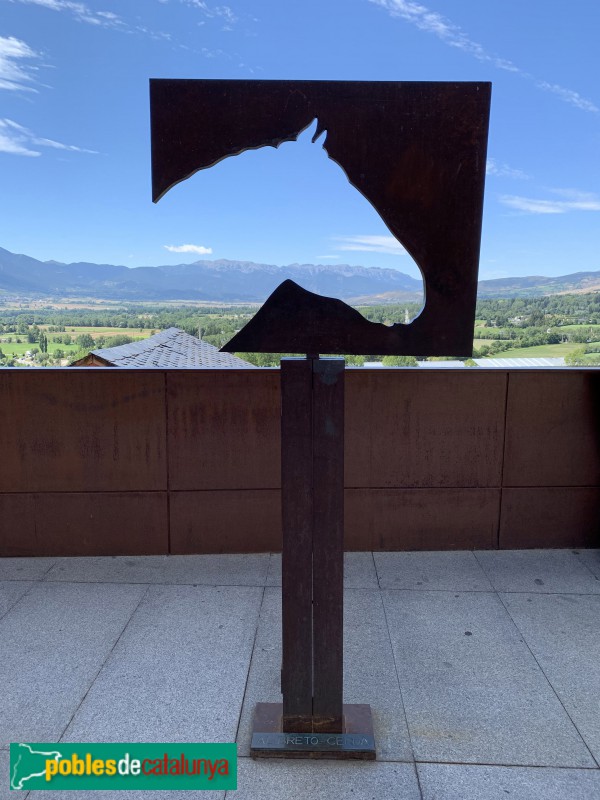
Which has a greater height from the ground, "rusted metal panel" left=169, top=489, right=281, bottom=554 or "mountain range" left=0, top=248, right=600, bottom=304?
"mountain range" left=0, top=248, right=600, bottom=304

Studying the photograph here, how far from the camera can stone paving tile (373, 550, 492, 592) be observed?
4586mm

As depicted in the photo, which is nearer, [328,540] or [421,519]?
[328,540]

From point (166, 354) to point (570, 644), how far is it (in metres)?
4.13

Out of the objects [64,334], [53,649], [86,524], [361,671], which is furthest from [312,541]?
[64,334]

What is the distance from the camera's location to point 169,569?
4855 millimetres

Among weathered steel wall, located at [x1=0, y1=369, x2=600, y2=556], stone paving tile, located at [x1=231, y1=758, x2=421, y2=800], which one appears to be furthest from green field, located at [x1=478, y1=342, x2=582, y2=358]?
stone paving tile, located at [x1=231, y1=758, x2=421, y2=800]

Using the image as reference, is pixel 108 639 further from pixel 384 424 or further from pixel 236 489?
pixel 384 424

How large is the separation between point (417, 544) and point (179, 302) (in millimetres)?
4072

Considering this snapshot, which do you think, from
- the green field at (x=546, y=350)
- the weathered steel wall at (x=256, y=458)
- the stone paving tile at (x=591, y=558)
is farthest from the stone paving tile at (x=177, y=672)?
the green field at (x=546, y=350)

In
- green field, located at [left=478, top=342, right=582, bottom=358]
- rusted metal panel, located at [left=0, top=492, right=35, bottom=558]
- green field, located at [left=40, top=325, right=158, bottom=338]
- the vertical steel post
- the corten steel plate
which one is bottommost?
rusted metal panel, located at [left=0, top=492, right=35, bottom=558]

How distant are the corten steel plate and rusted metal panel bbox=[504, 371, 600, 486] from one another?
268 cm

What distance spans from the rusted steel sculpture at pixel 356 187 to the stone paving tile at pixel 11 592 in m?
2.31

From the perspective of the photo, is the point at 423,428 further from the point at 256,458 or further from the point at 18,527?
the point at 18,527

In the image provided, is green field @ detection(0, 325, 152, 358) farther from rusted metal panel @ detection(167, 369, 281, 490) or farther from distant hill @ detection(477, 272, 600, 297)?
distant hill @ detection(477, 272, 600, 297)
